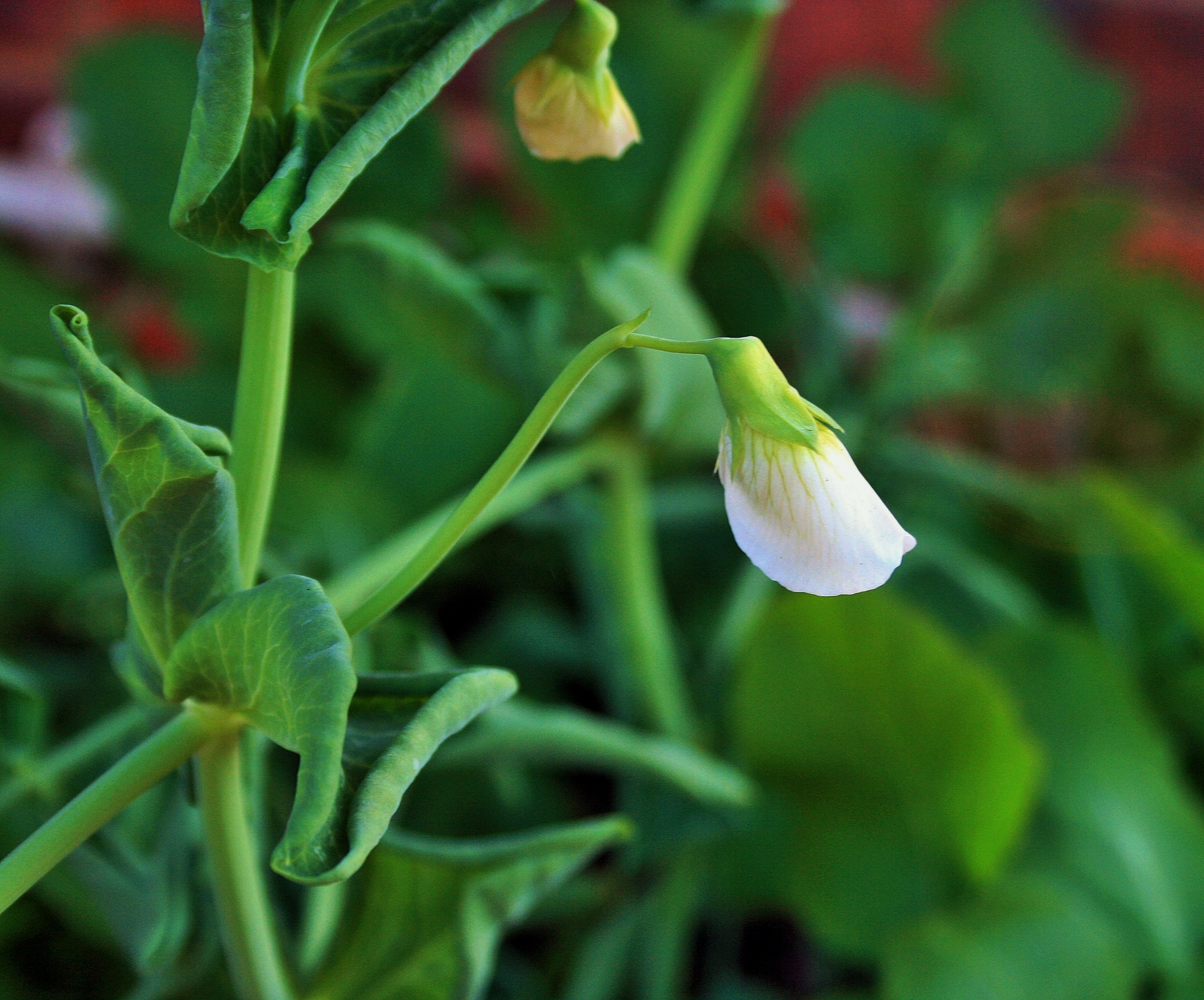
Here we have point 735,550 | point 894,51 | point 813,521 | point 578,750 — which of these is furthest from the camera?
point 894,51

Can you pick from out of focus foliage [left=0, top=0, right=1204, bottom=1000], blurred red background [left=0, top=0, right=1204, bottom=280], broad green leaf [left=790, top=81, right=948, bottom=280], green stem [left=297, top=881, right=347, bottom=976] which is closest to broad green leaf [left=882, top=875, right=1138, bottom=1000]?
→ out of focus foliage [left=0, top=0, right=1204, bottom=1000]

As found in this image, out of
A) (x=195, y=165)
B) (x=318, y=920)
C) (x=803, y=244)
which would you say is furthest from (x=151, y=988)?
(x=803, y=244)

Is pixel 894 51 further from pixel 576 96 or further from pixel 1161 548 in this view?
pixel 576 96

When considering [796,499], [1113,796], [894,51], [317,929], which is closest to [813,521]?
[796,499]

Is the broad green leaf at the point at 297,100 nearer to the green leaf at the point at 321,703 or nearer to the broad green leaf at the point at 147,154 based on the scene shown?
the green leaf at the point at 321,703

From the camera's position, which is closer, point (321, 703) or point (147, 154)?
point (321, 703)

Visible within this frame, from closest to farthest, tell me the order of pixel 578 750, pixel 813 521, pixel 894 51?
pixel 813 521 < pixel 578 750 < pixel 894 51

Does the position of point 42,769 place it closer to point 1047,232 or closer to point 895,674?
point 895,674

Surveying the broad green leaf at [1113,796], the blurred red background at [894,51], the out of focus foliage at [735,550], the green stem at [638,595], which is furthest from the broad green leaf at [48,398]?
the blurred red background at [894,51]
